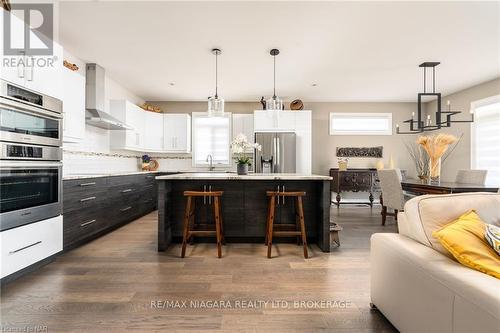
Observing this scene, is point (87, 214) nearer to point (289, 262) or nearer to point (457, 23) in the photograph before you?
point (289, 262)

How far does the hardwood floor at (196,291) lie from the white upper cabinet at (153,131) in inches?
Result: 115

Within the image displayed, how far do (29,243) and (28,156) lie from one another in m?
0.74

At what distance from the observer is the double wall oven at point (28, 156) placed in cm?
193

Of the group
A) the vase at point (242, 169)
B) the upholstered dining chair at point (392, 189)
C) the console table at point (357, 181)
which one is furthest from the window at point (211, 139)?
the upholstered dining chair at point (392, 189)

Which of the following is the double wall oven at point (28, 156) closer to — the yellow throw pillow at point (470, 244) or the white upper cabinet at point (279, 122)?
the yellow throw pillow at point (470, 244)

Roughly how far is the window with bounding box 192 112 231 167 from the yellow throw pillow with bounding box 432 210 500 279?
4.94 m

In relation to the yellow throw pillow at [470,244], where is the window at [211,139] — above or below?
above

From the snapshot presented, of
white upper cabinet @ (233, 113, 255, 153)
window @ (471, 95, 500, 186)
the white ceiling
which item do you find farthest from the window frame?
white upper cabinet @ (233, 113, 255, 153)

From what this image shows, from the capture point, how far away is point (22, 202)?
2.09 meters

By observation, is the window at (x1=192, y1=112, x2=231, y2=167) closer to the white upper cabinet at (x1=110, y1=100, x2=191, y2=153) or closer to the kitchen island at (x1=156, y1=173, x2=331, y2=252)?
the white upper cabinet at (x1=110, y1=100, x2=191, y2=153)

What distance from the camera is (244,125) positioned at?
229 inches

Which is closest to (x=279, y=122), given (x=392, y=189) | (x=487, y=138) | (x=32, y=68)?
(x=392, y=189)

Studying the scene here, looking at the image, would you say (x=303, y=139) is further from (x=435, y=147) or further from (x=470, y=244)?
(x=470, y=244)

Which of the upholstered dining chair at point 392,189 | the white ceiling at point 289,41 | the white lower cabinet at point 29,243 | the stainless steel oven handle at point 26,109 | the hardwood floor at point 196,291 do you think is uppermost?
the white ceiling at point 289,41
